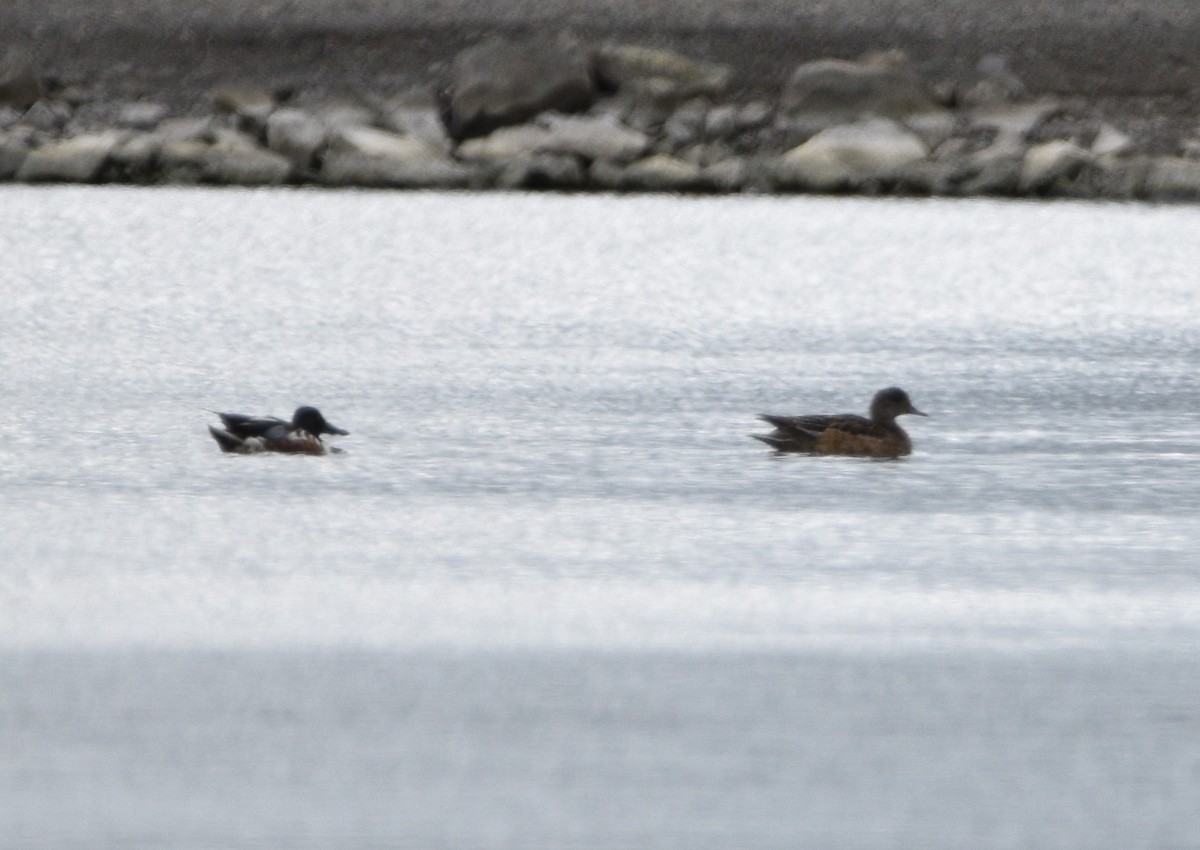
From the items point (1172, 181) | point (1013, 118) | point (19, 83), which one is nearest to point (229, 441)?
point (1172, 181)

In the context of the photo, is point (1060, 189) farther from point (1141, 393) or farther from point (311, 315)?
point (1141, 393)

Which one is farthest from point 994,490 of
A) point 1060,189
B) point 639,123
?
point 639,123

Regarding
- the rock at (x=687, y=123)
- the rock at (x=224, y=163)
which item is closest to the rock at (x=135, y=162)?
the rock at (x=224, y=163)

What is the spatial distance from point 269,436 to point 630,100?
145 ft

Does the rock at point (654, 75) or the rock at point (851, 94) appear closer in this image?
the rock at point (851, 94)

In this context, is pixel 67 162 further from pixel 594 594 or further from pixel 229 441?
pixel 594 594

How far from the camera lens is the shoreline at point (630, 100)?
5181cm

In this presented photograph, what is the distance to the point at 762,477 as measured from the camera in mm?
13172

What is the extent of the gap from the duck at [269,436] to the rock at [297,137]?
3944 cm

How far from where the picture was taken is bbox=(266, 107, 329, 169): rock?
52906mm

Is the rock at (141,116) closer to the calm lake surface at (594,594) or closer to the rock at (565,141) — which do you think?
the rock at (565,141)

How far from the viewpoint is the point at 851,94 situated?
5622 centimetres

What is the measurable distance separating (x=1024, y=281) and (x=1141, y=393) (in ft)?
41.2

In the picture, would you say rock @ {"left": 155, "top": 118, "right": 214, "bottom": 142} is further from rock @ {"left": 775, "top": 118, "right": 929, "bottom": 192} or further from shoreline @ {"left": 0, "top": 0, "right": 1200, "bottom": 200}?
rock @ {"left": 775, "top": 118, "right": 929, "bottom": 192}
